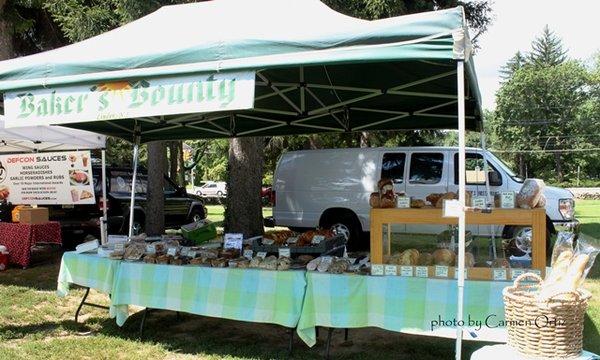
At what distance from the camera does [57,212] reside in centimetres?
948

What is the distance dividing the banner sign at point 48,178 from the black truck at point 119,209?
68 centimetres

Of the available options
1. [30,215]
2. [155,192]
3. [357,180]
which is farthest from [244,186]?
[30,215]

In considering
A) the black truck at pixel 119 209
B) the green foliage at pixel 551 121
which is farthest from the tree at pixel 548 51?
the black truck at pixel 119 209

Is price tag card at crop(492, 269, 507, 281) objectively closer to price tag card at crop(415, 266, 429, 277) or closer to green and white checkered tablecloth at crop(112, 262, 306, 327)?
price tag card at crop(415, 266, 429, 277)

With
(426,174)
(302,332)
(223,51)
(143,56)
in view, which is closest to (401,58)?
(223,51)

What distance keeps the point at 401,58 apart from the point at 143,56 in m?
1.76

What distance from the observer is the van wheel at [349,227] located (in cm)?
988

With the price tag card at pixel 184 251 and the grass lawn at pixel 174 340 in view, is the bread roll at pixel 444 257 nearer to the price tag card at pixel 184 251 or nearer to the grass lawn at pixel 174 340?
the grass lawn at pixel 174 340

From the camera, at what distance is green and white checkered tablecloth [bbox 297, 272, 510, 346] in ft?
11.3

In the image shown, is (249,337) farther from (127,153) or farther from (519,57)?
(519,57)

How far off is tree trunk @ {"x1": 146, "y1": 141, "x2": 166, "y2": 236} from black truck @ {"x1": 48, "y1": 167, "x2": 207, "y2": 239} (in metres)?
0.48

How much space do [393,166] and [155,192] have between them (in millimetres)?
4625

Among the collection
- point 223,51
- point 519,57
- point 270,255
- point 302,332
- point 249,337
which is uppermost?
point 519,57

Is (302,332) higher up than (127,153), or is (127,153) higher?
(127,153)
